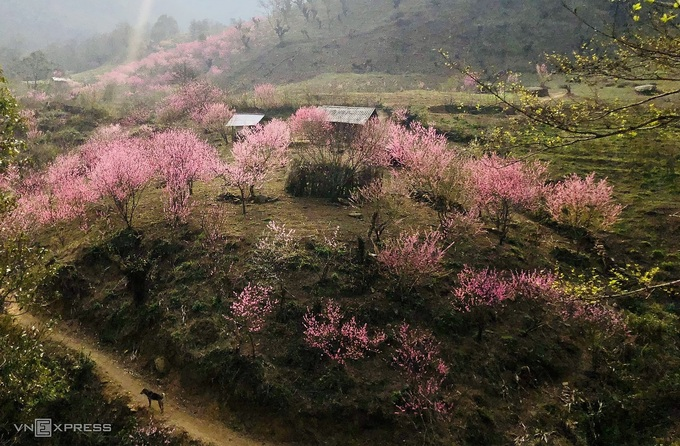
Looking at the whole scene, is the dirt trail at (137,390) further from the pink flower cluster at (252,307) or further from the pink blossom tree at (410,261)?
the pink blossom tree at (410,261)

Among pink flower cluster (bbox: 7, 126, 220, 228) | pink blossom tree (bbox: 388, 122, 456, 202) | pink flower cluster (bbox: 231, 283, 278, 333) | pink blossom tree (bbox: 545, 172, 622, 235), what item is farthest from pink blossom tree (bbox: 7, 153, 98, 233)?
pink blossom tree (bbox: 545, 172, 622, 235)

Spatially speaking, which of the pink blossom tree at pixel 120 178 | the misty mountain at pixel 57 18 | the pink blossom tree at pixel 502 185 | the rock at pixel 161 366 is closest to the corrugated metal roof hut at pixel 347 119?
the pink blossom tree at pixel 502 185

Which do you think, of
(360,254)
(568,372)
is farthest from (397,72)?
(568,372)

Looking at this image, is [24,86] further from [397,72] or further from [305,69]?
[397,72]

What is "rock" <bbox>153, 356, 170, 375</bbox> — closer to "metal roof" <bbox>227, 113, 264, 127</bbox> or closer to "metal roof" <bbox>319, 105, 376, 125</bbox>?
"metal roof" <bbox>319, 105, 376, 125</bbox>

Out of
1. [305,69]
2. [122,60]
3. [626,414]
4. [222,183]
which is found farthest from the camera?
[122,60]

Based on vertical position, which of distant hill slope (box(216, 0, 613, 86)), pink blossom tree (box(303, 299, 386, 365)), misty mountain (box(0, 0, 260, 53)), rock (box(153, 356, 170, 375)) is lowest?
rock (box(153, 356, 170, 375))
